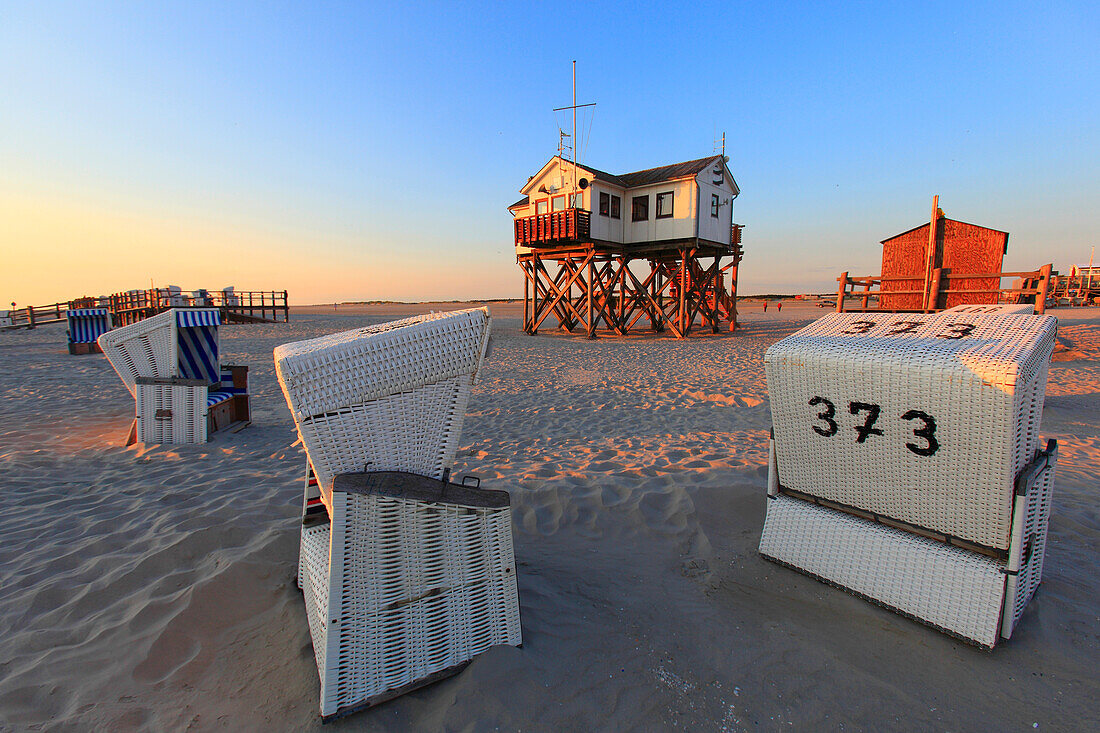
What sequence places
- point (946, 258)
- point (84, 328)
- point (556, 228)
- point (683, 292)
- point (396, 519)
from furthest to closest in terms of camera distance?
point (683, 292)
point (556, 228)
point (84, 328)
point (946, 258)
point (396, 519)

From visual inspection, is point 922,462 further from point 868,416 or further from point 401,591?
→ point 401,591

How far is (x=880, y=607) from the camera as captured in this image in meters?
2.61

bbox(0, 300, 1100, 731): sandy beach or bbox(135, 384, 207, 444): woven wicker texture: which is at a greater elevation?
bbox(135, 384, 207, 444): woven wicker texture

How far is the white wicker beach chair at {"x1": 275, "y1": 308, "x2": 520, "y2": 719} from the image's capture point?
1874mm

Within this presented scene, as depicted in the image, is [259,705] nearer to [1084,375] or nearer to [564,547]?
[564,547]

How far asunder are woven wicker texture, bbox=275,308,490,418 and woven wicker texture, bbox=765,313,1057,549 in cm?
187

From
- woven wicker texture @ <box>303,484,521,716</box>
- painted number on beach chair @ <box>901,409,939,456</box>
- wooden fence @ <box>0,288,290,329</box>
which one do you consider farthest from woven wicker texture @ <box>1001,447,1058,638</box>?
wooden fence @ <box>0,288,290,329</box>

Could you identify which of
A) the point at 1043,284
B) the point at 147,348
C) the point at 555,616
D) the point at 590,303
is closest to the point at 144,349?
the point at 147,348

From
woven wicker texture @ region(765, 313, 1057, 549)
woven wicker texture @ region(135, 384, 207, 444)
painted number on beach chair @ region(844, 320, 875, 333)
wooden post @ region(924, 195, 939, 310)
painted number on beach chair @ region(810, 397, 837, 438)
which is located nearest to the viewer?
woven wicker texture @ region(765, 313, 1057, 549)

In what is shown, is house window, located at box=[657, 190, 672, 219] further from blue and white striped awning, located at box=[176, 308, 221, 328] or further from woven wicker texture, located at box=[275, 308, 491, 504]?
woven wicker texture, located at box=[275, 308, 491, 504]

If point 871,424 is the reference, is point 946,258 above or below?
above

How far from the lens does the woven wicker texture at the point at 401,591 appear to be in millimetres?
1882

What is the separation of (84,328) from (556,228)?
15.4 m

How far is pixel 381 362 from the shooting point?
1.96 meters
